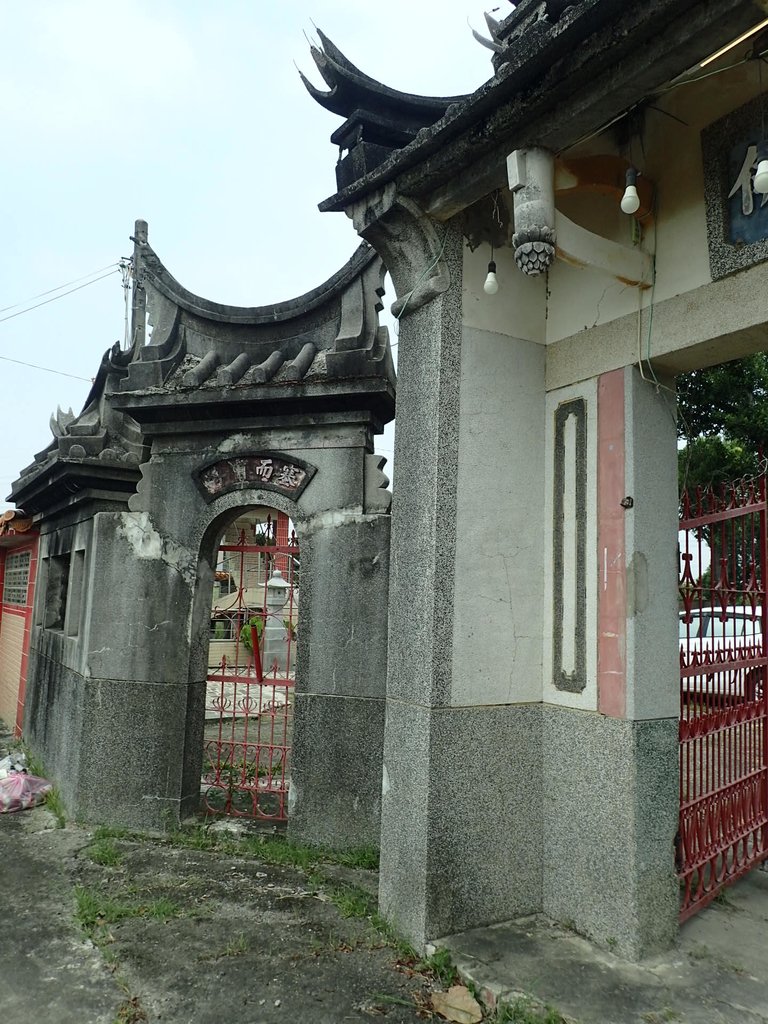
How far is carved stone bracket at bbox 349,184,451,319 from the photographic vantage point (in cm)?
423

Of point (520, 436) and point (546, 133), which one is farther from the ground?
point (546, 133)

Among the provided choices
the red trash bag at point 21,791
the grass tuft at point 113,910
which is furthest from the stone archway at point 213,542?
the grass tuft at point 113,910

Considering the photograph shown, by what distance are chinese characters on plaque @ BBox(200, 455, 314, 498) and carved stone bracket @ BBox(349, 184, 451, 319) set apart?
1.85 meters

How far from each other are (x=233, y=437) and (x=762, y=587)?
165 inches

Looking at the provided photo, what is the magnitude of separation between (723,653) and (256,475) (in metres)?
3.72

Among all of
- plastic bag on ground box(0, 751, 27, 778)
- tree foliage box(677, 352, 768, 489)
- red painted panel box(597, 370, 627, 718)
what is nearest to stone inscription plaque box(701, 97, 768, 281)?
red painted panel box(597, 370, 627, 718)

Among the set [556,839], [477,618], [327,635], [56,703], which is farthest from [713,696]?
[56,703]

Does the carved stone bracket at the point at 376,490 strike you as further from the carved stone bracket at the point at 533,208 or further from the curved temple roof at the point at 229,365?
the carved stone bracket at the point at 533,208

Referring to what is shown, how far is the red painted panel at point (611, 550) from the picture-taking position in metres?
3.82

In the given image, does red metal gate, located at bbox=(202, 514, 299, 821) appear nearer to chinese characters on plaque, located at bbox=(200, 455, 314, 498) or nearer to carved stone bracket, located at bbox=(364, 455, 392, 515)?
chinese characters on plaque, located at bbox=(200, 455, 314, 498)

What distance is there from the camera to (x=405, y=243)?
440cm

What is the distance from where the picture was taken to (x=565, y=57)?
3.19 meters

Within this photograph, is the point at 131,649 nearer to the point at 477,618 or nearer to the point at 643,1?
the point at 477,618

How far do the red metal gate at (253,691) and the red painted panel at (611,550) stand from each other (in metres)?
2.33
